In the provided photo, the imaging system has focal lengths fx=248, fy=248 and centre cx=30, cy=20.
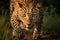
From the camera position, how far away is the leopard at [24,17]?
4.15m

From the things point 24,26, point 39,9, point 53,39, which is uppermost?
point 39,9

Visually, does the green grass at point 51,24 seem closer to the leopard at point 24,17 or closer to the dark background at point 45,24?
the dark background at point 45,24

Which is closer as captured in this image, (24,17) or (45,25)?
(24,17)

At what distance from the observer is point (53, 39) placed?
15.4 ft

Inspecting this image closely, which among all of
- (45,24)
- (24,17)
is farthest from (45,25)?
(24,17)

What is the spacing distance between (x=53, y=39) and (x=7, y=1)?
2733 mm

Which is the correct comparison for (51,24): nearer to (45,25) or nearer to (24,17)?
(45,25)

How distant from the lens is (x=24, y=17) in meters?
4.27

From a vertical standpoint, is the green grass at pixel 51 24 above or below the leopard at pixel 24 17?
below

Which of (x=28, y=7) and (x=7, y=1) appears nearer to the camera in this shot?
(x=28, y=7)

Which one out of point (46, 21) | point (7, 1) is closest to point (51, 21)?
point (46, 21)

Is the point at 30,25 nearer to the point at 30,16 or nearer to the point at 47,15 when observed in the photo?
the point at 30,16

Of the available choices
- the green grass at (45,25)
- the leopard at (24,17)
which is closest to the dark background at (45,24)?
the green grass at (45,25)

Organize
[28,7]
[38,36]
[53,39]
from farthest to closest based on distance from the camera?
[53,39], [38,36], [28,7]
